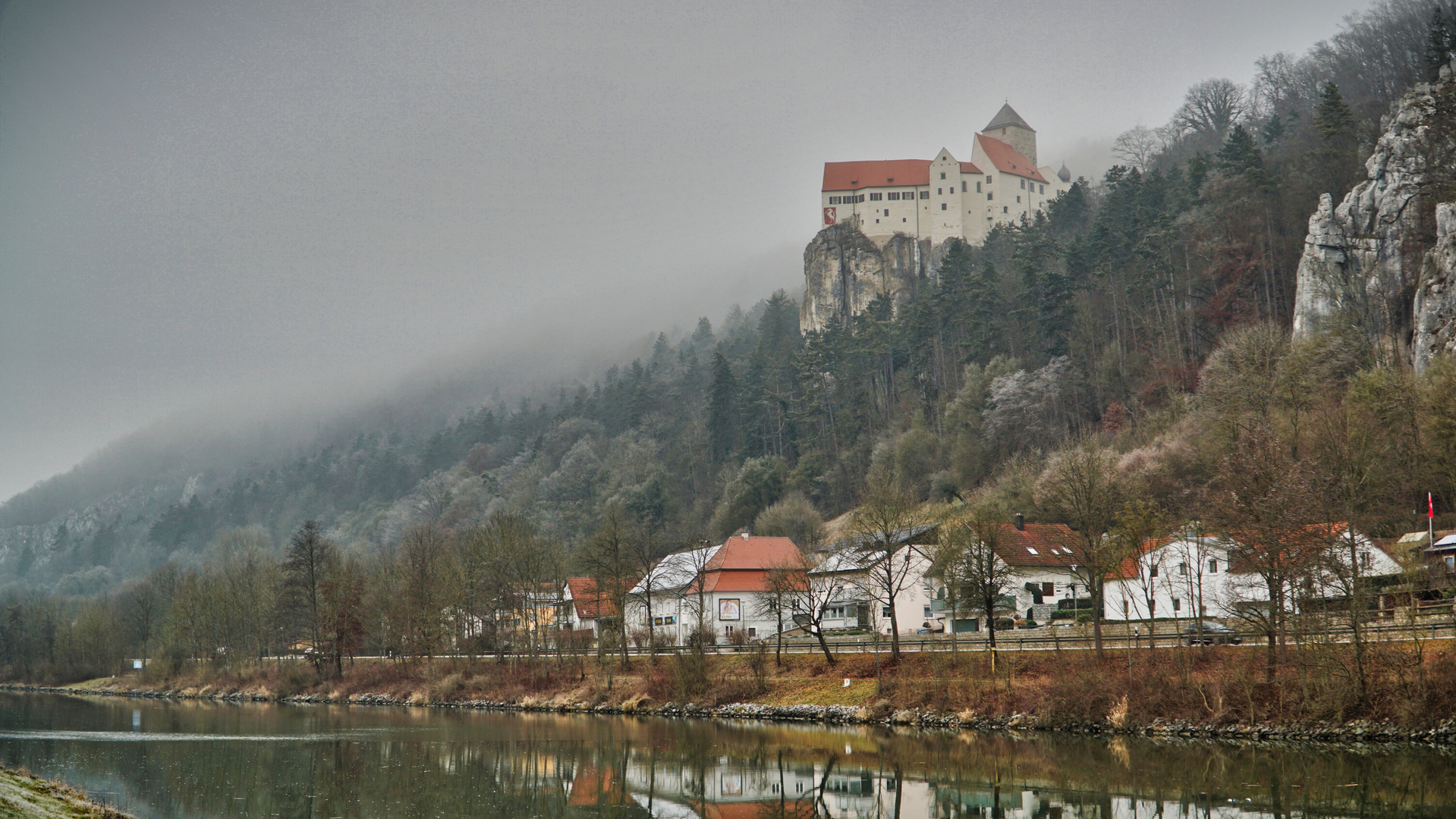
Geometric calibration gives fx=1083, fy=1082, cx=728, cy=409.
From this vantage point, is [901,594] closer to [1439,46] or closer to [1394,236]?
[1394,236]

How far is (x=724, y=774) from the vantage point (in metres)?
30.6

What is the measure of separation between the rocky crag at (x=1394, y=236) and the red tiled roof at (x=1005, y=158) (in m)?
77.8

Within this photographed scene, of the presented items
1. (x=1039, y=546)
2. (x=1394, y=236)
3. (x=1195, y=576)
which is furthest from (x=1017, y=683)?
(x=1394, y=236)

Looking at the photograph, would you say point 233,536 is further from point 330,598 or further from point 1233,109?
point 1233,109

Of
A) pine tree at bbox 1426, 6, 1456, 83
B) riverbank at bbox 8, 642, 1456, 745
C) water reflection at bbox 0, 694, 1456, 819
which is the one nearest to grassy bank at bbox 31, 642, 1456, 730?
riverbank at bbox 8, 642, 1456, 745

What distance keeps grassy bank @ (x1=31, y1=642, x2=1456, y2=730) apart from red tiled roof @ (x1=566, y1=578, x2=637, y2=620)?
28.6ft

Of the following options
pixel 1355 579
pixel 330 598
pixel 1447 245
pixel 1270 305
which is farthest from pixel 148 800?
pixel 1270 305

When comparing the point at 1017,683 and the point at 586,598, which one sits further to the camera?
the point at 586,598

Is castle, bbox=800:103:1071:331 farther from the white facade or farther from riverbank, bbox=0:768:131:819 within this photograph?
riverbank, bbox=0:768:131:819

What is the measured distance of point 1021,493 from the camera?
2724 inches

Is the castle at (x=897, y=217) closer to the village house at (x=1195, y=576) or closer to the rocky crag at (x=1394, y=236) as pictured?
the rocky crag at (x=1394, y=236)

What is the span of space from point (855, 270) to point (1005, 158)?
26.9 metres

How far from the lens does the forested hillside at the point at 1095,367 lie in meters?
57.5

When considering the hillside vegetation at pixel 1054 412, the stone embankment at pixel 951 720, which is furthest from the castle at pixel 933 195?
the stone embankment at pixel 951 720
